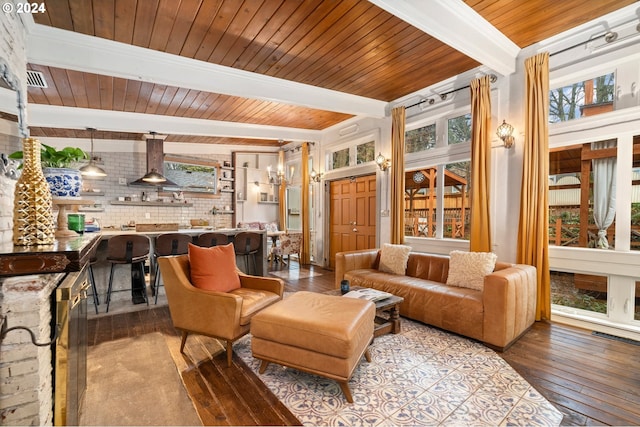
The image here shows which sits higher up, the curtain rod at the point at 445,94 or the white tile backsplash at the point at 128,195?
the curtain rod at the point at 445,94

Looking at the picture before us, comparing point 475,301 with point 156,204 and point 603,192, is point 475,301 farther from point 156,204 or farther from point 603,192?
point 156,204

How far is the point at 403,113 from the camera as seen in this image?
4930 mm

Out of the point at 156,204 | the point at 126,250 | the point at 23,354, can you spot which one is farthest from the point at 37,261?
the point at 156,204

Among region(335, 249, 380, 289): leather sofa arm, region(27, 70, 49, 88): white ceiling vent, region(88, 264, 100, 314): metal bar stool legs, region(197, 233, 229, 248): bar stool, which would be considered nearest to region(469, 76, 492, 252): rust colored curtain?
region(335, 249, 380, 289): leather sofa arm

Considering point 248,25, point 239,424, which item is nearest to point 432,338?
point 239,424

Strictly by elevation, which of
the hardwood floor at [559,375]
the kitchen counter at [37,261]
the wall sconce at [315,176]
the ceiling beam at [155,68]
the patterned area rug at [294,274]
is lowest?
the patterned area rug at [294,274]

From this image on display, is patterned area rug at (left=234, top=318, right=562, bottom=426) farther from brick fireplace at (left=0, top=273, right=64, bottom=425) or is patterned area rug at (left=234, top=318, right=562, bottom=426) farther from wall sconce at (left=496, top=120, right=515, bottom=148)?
wall sconce at (left=496, top=120, right=515, bottom=148)

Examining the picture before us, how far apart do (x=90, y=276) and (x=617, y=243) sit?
238 inches

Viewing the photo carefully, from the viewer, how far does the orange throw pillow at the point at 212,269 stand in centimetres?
270

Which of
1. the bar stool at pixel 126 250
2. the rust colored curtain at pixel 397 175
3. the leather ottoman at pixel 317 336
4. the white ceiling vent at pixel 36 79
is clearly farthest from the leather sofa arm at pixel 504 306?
the white ceiling vent at pixel 36 79

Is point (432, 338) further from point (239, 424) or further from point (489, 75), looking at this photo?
point (489, 75)

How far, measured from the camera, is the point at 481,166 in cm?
380

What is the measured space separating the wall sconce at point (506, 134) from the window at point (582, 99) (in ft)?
1.40

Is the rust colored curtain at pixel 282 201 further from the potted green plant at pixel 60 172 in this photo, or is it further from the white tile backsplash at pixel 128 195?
the potted green plant at pixel 60 172
